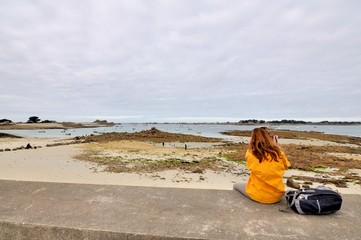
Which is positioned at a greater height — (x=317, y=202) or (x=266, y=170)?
(x=266, y=170)

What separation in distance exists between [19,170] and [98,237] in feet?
30.8

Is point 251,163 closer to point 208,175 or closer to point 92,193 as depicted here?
point 92,193

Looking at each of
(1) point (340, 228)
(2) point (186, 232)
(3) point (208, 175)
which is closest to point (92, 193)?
(2) point (186, 232)

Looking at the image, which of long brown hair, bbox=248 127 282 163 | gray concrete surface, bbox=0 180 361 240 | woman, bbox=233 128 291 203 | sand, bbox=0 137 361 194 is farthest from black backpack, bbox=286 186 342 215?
sand, bbox=0 137 361 194

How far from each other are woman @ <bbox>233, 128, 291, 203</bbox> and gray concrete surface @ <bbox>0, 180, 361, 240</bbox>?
5.4 inches

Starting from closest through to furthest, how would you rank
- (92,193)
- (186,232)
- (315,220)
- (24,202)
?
(186,232) < (315,220) < (24,202) < (92,193)

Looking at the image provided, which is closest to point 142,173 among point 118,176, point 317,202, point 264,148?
point 118,176

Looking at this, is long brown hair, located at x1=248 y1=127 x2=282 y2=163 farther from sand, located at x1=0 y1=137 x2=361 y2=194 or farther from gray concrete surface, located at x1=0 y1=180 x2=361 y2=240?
sand, located at x1=0 y1=137 x2=361 y2=194

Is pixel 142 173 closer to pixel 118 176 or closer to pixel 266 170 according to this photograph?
pixel 118 176

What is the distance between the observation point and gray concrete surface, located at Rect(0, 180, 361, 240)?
2789 millimetres

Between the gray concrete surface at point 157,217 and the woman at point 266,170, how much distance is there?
0.45 feet

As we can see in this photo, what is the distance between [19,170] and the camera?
10406 mm

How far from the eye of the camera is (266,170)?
12.0 ft

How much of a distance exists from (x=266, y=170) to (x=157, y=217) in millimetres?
1602
